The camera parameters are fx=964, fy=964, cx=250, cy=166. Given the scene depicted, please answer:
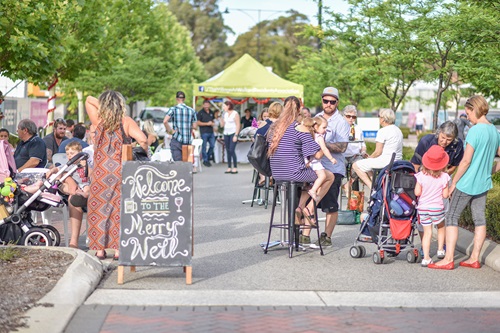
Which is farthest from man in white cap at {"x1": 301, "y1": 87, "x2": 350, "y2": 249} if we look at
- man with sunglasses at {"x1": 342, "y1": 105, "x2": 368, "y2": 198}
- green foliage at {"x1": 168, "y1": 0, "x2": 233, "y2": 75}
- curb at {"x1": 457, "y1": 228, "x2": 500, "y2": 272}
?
green foliage at {"x1": 168, "y1": 0, "x2": 233, "y2": 75}

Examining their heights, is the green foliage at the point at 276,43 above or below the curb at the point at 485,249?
above

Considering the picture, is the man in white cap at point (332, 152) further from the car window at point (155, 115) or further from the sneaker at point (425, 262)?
the car window at point (155, 115)

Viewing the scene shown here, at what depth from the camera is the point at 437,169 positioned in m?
10.0

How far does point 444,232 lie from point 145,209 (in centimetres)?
358

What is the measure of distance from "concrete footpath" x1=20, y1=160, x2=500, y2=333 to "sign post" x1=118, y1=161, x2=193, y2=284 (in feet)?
0.94

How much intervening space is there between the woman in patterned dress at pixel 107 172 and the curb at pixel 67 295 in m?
0.48

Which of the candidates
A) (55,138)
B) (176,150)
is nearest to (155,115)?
(176,150)

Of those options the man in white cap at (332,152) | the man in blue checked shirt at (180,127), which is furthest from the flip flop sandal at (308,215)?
the man in blue checked shirt at (180,127)

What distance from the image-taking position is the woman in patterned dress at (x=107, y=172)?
9.67 m

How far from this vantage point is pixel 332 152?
11367mm

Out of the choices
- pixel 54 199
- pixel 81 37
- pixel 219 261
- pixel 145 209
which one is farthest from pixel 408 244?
pixel 81 37

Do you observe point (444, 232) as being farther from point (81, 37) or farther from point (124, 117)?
point (81, 37)

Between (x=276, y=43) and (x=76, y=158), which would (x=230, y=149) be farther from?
(x=276, y=43)

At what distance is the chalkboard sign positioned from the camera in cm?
873
